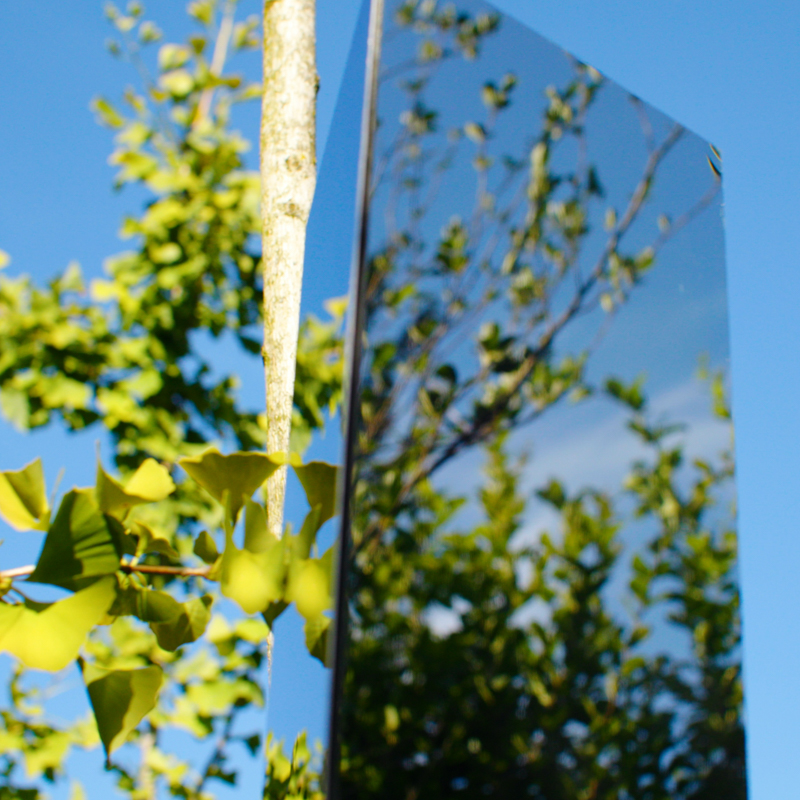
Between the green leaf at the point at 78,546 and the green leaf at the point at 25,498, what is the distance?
2.0 inches

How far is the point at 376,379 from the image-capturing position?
0.89 ft

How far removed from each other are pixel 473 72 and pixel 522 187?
0.20 feet

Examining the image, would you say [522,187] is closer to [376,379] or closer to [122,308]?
[376,379]

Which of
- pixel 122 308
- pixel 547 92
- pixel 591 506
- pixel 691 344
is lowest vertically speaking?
pixel 591 506

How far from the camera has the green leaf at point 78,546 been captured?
0.36m

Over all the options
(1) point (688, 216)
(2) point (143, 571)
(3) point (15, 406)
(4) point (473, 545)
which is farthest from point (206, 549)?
(3) point (15, 406)

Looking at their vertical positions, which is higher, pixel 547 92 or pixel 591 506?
pixel 547 92

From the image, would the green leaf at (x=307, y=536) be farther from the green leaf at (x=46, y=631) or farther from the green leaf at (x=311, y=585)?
the green leaf at (x=46, y=631)

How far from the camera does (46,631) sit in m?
0.35

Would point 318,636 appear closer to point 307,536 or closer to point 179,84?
point 307,536

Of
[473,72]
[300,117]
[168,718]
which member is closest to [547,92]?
[473,72]

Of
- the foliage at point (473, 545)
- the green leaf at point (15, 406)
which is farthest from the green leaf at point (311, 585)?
the green leaf at point (15, 406)

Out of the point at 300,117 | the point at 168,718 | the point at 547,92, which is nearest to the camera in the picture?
the point at 547,92

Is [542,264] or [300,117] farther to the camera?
[300,117]
